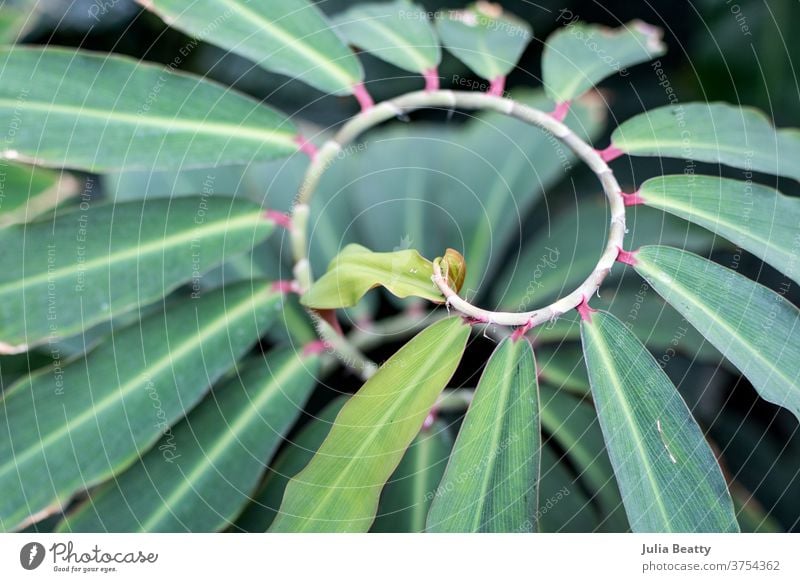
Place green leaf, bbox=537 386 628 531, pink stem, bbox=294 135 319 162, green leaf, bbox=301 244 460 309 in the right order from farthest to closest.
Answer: green leaf, bbox=537 386 628 531 < pink stem, bbox=294 135 319 162 < green leaf, bbox=301 244 460 309

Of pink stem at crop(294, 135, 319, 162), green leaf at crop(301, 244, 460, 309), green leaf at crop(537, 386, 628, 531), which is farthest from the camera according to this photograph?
green leaf at crop(537, 386, 628, 531)

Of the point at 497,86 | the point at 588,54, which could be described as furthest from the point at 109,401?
the point at 588,54

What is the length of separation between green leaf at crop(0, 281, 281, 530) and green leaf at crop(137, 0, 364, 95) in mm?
217

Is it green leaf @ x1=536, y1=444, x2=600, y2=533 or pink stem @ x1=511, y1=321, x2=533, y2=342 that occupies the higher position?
pink stem @ x1=511, y1=321, x2=533, y2=342

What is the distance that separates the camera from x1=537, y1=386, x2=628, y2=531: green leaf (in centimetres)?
69

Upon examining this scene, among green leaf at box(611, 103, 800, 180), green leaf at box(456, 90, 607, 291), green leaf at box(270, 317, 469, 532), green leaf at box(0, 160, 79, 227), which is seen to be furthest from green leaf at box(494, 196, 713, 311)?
green leaf at box(0, 160, 79, 227)

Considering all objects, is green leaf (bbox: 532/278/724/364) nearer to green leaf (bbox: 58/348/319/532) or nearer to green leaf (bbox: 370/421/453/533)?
green leaf (bbox: 370/421/453/533)

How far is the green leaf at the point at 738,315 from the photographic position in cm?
52

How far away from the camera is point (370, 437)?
0.50m

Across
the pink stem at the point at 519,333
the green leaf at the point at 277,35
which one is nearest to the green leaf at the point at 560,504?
the pink stem at the point at 519,333

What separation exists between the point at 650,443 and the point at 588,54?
374mm

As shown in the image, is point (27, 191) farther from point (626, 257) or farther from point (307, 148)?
point (626, 257)

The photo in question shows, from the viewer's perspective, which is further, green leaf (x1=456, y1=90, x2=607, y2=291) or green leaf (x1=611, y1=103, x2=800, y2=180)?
green leaf (x1=456, y1=90, x2=607, y2=291)

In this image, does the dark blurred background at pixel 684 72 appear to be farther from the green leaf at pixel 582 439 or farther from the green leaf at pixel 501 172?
the green leaf at pixel 582 439
